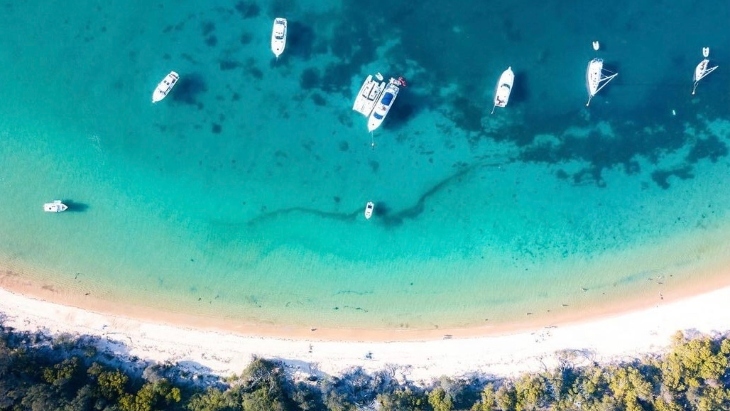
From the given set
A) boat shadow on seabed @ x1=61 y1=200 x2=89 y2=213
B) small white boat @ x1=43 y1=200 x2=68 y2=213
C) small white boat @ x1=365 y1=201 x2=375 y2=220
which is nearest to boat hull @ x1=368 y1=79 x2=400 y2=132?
small white boat @ x1=365 y1=201 x2=375 y2=220

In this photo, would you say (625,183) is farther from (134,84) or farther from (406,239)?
(134,84)

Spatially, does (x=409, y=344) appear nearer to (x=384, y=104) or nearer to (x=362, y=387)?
(x=362, y=387)

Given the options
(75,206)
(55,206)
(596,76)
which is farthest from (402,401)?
(55,206)

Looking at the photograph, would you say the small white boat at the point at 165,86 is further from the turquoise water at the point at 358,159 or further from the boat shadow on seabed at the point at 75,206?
the boat shadow on seabed at the point at 75,206

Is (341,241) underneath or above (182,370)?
above

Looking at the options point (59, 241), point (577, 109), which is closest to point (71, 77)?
point (59, 241)

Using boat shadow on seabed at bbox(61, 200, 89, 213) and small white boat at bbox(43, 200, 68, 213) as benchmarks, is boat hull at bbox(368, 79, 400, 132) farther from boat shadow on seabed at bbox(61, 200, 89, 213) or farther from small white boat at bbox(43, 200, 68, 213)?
small white boat at bbox(43, 200, 68, 213)

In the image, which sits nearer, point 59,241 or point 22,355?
point 22,355
